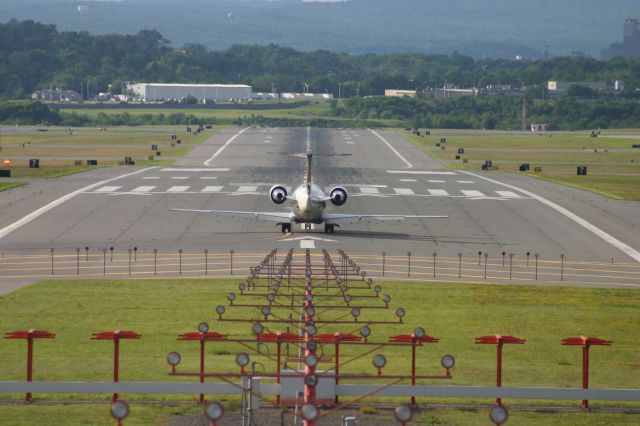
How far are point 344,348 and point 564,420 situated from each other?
41.4 feet

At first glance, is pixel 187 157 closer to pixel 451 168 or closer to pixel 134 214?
pixel 451 168

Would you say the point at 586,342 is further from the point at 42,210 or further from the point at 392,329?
the point at 42,210

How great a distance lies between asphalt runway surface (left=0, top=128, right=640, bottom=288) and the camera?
261ft

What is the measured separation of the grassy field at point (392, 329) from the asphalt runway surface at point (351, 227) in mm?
6785

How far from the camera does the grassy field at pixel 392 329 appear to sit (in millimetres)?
44562

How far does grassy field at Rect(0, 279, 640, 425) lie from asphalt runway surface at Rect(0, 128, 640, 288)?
678cm

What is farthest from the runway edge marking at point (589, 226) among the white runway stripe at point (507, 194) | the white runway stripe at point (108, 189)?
the white runway stripe at point (108, 189)

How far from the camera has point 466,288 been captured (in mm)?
70688

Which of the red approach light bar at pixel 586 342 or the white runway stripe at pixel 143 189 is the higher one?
the red approach light bar at pixel 586 342

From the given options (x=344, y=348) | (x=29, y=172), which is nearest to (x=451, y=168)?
(x=29, y=172)

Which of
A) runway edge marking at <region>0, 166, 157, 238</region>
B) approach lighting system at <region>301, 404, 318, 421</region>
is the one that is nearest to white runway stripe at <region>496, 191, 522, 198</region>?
runway edge marking at <region>0, 166, 157, 238</region>

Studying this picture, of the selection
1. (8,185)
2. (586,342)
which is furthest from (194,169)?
(586,342)

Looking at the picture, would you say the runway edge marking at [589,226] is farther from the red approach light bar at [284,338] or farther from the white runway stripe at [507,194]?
the red approach light bar at [284,338]

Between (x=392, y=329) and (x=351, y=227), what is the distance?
142 feet
